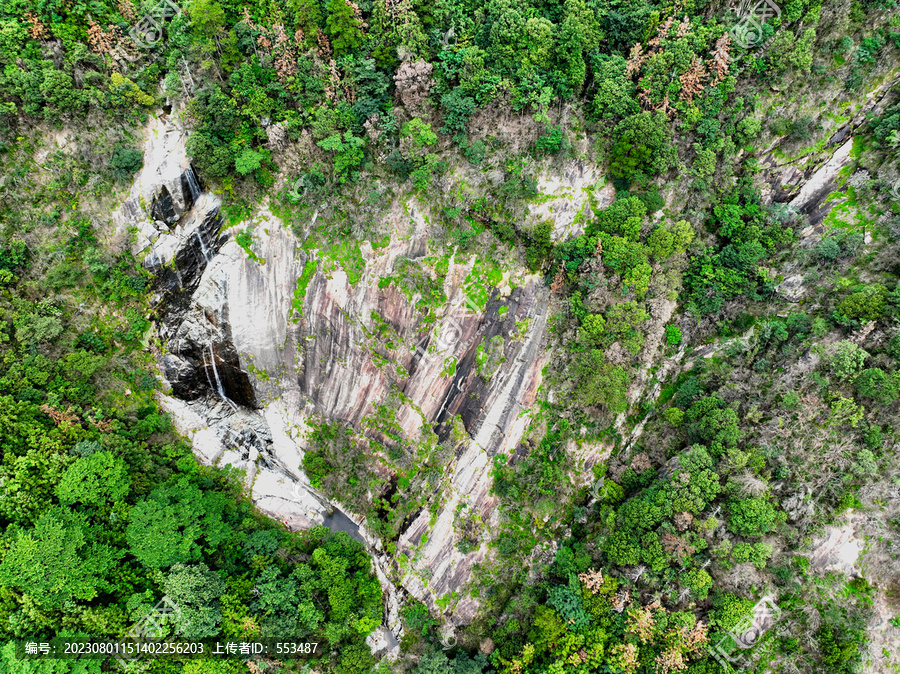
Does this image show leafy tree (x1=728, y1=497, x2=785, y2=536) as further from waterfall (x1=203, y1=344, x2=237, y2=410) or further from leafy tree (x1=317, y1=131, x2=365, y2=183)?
waterfall (x1=203, y1=344, x2=237, y2=410)

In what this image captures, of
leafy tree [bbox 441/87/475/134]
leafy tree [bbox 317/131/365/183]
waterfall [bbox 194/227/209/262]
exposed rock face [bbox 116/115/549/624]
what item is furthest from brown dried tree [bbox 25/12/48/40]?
leafy tree [bbox 441/87/475/134]

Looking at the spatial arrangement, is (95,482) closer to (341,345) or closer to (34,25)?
(341,345)

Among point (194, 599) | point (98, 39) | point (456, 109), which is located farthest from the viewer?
point (456, 109)

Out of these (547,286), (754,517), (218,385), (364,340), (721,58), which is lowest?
(218,385)

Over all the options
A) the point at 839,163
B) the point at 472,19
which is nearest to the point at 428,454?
the point at 472,19

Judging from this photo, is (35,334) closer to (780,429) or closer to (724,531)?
(724,531)

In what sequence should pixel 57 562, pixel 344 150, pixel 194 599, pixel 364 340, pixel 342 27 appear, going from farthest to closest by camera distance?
1. pixel 364 340
2. pixel 344 150
3. pixel 342 27
4. pixel 194 599
5. pixel 57 562

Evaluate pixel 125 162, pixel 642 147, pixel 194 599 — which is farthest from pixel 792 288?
pixel 125 162

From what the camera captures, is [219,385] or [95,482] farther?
[219,385]
